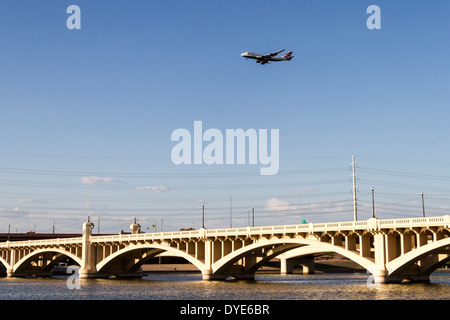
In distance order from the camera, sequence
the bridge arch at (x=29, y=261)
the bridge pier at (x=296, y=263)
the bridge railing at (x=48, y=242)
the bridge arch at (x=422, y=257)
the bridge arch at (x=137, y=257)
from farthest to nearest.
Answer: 1. the bridge pier at (x=296, y=263)
2. the bridge arch at (x=29, y=261)
3. the bridge railing at (x=48, y=242)
4. the bridge arch at (x=137, y=257)
5. the bridge arch at (x=422, y=257)

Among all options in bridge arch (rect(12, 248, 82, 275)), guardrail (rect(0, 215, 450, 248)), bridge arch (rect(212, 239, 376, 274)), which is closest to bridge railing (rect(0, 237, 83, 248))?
bridge arch (rect(12, 248, 82, 275))

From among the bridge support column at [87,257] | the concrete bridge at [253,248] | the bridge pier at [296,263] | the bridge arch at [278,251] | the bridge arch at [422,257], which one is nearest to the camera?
the bridge arch at [422,257]

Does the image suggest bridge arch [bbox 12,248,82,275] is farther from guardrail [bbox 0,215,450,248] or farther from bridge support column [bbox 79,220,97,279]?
guardrail [bbox 0,215,450,248]

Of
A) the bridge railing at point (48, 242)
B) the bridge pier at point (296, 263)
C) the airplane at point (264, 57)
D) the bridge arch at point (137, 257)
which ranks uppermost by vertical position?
the airplane at point (264, 57)

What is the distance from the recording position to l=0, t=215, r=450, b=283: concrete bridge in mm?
80125

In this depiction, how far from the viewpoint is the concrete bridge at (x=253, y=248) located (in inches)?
3155

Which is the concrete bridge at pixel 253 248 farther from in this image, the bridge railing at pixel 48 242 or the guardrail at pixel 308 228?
the bridge railing at pixel 48 242

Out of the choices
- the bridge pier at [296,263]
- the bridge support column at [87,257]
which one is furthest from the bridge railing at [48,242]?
the bridge pier at [296,263]

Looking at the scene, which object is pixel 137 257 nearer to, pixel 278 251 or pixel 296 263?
pixel 278 251

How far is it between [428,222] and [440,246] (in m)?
3.29

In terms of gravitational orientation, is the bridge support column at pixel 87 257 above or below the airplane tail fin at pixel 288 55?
below

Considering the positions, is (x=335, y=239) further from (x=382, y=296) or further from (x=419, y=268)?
(x=382, y=296)

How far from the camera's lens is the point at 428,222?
7681 cm
